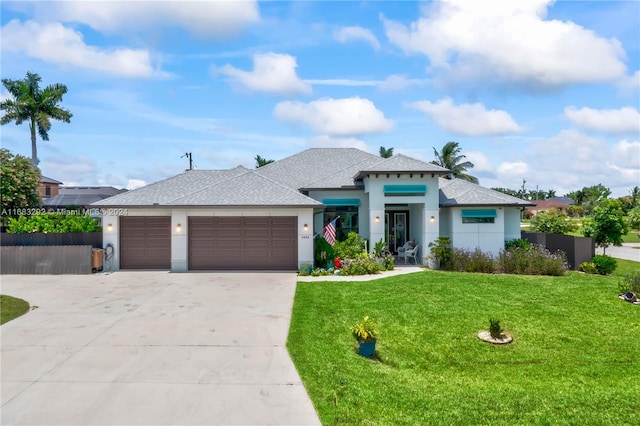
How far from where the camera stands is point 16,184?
75.8ft

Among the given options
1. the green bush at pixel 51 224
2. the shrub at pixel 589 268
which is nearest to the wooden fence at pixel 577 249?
the shrub at pixel 589 268

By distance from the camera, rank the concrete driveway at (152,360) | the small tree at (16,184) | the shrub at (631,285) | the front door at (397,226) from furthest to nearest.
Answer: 1. the small tree at (16,184)
2. the front door at (397,226)
3. the shrub at (631,285)
4. the concrete driveway at (152,360)

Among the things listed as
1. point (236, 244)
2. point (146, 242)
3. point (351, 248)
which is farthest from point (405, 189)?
point (146, 242)

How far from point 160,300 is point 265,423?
322 inches

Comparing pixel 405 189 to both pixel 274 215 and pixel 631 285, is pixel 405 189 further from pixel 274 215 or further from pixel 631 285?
pixel 631 285

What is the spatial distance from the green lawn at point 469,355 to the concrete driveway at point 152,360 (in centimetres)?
70

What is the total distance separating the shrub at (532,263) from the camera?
16250 mm

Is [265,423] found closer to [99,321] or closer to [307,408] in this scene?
[307,408]

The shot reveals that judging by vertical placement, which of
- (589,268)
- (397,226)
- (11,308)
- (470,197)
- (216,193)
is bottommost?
(11,308)

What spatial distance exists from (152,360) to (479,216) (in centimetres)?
1667

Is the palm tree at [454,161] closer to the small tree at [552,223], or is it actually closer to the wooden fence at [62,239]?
the small tree at [552,223]

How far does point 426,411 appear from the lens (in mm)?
5777

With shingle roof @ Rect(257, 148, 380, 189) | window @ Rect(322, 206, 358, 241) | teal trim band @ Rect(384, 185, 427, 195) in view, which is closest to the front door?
window @ Rect(322, 206, 358, 241)

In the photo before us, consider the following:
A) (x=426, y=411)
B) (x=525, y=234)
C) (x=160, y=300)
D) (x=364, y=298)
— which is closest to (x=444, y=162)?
(x=525, y=234)
